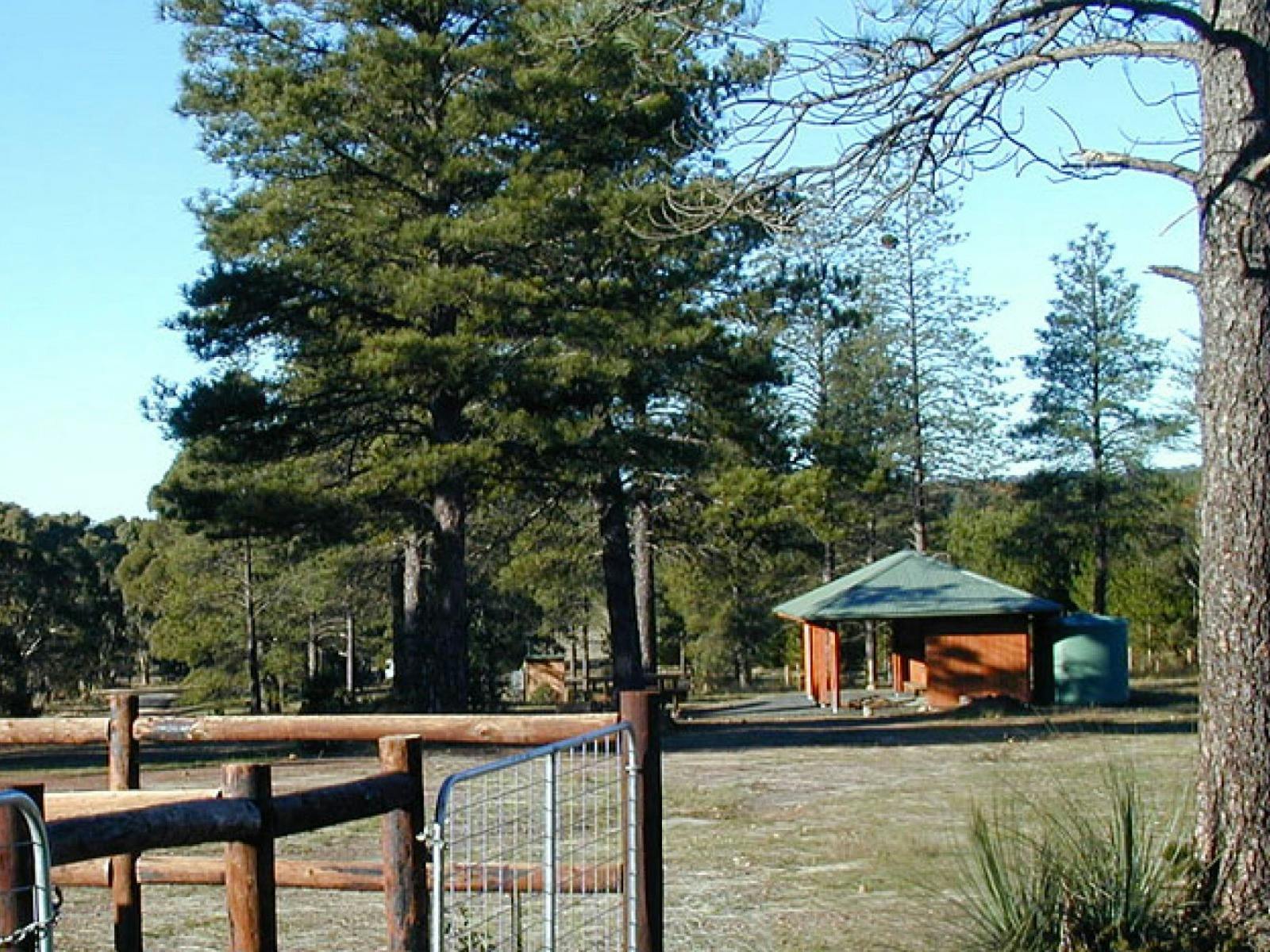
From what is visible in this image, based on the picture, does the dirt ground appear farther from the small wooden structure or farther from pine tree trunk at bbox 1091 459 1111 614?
pine tree trunk at bbox 1091 459 1111 614

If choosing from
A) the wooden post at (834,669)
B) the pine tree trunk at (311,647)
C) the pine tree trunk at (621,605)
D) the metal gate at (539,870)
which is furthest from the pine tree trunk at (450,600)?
the pine tree trunk at (311,647)

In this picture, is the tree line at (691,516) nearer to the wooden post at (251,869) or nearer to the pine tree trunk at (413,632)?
the pine tree trunk at (413,632)

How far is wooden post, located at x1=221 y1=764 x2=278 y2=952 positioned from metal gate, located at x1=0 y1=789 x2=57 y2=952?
101 cm

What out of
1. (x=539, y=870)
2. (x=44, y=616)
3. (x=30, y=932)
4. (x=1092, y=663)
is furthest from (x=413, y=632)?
(x=30, y=932)

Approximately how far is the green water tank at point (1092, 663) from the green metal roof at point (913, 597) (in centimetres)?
77

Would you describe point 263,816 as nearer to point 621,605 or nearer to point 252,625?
point 621,605

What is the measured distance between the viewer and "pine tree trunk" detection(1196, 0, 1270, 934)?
7.08 metres

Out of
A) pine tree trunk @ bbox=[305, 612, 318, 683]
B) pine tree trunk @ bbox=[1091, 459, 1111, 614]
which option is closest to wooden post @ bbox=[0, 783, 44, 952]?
pine tree trunk @ bbox=[1091, 459, 1111, 614]

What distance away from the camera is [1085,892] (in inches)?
262

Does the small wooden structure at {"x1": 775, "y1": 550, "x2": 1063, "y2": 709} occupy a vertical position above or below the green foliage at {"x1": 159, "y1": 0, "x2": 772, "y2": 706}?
below

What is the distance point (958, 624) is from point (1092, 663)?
2.90m

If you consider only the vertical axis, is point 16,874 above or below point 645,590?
below

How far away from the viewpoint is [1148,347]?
45.8 meters

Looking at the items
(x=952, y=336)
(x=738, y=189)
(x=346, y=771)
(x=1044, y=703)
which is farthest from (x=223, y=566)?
(x=738, y=189)
